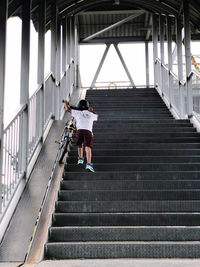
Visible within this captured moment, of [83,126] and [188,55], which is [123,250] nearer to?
[83,126]

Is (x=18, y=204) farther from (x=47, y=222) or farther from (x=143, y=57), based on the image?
(x=143, y=57)

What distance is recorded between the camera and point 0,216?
137 inches

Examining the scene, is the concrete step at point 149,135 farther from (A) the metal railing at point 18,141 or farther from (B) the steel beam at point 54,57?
(B) the steel beam at point 54,57

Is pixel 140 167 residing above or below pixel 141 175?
above

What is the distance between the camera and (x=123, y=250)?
326 cm

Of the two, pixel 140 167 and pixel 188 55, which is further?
pixel 188 55

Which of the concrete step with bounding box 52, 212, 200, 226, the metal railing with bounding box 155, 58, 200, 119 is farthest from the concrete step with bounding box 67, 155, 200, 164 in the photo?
the metal railing with bounding box 155, 58, 200, 119

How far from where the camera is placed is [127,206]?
4094 mm

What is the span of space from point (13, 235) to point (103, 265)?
3.51ft

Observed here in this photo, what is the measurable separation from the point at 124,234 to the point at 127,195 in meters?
0.86

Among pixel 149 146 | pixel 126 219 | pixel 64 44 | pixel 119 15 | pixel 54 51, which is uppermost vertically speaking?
pixel 119 15

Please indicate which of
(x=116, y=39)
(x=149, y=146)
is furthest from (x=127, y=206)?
(x=116, y=39)

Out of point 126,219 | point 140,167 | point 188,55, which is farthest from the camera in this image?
point 188,55

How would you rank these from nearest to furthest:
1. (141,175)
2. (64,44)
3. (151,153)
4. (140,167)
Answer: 1. (141,175)
2. (140,167)
3. (151,153)
4. (64,44)
